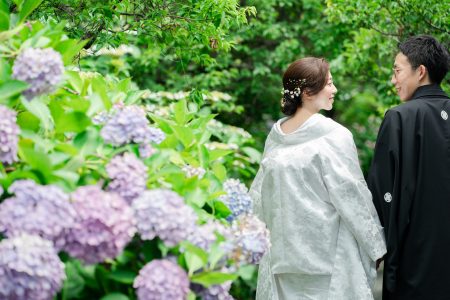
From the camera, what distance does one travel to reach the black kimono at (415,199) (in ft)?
11.4

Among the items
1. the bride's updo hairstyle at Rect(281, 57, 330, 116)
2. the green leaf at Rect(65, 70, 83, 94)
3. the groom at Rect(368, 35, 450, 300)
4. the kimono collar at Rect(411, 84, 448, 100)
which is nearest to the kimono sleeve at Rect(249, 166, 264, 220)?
the bride's updo hairstyle at Rect(281, 57, 330, 116)

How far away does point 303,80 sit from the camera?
3.68 metres

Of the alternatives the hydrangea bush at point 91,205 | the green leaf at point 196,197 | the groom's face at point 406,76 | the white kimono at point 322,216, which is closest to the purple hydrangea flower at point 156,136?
the hydrangea bush at point 91,205

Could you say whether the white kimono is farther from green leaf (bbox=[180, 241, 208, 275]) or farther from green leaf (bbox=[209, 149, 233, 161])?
green leaf (bbox=[180, 241, 208, 275])

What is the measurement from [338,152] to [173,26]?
1.07 metres

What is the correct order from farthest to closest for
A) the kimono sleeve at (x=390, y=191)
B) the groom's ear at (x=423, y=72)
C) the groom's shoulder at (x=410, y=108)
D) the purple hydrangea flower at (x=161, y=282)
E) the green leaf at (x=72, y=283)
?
the groom's ear at (x=423, y=72) < the groom's shoulder at (x=410, y=108) < the kimono sleeve at (x=390, y=191) < the green leaf at (x=72, y=283) < the purple hydrangea flower at (x=161, y=282)

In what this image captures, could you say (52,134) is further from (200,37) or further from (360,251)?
(360,251)

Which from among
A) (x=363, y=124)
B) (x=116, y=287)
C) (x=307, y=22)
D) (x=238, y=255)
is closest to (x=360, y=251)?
(x=238, y=255)

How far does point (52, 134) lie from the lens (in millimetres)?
1995

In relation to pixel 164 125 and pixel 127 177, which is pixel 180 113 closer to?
pixel 164 125

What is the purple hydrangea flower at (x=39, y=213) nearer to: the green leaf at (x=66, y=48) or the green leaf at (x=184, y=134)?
the green leaf at (x=66, y=48)

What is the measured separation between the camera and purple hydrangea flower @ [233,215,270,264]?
200 cm

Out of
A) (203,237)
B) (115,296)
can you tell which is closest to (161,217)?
(203,237)

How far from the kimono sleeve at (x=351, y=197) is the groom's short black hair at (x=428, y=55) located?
0.61 m
